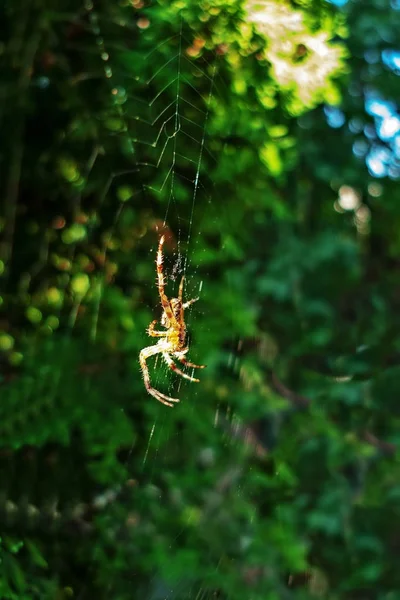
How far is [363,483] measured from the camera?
9.38ft

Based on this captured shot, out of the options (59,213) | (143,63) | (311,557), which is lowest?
(311,557)

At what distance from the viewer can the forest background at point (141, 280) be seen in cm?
163

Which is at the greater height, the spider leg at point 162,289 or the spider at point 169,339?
the spider leg at point 162,289

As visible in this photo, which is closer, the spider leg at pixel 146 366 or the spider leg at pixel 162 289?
the spider leg at pixel 162 289

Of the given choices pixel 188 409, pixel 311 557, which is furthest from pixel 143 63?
pixel 311 557

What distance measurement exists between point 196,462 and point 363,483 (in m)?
0.91

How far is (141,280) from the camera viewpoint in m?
1.83

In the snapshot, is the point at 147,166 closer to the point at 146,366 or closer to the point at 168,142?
the point at 168,142

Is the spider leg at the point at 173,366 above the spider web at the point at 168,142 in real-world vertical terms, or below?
below

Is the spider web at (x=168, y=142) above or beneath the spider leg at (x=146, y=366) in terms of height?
above

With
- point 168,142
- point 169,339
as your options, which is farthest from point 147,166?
point 169,339

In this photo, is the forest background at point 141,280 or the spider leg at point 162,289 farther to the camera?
the forest background at point 141,280

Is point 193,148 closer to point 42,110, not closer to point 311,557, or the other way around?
point 42,110

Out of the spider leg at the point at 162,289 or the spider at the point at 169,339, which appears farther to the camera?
the spider at the point at 169,339
